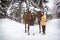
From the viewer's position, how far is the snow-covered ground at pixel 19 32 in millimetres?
1931

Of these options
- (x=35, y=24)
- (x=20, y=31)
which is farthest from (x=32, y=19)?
(x=20, y=31)

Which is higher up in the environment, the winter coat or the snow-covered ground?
the winter coat

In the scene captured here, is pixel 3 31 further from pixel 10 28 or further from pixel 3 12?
pixel 3 12

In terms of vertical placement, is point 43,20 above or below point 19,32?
above

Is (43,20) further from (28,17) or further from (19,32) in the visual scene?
(19,32)

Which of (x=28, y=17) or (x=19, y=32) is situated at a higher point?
(x=28, y=17)

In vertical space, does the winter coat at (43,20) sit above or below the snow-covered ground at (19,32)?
above

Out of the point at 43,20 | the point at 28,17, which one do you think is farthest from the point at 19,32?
the point at 43,20

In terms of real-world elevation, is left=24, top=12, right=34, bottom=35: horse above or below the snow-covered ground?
above

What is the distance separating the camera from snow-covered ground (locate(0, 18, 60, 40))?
6.33ft

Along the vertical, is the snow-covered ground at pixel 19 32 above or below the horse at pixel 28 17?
below

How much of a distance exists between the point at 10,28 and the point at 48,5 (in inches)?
21.2

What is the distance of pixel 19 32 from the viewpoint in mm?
1945

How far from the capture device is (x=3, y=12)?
76.0 inches
